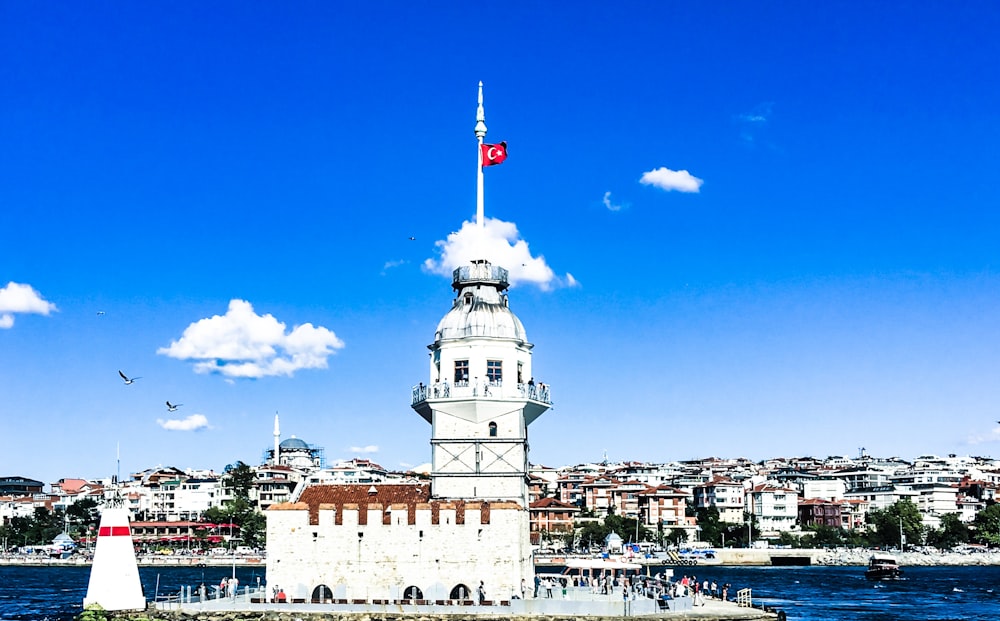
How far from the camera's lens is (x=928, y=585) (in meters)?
97.0

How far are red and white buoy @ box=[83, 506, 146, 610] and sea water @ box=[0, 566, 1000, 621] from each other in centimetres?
1037

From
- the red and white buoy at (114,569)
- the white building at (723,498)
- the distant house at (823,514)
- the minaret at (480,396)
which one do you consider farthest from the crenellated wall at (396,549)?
the distant house at (823,514)

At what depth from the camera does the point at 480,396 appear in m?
52.0

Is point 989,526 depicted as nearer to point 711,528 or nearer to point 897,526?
point 897,526

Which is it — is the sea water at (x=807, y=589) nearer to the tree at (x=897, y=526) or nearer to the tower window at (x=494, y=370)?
the tower window at (x=494, y=370)

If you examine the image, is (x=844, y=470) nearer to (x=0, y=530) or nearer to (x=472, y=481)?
(x=0, y=530)

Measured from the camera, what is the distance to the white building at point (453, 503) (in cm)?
4862

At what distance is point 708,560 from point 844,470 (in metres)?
59.8

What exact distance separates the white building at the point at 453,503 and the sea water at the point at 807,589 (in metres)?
1.74

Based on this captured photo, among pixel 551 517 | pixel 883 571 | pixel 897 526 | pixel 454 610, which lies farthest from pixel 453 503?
pixel 897 526

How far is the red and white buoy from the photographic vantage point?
46.2 metres

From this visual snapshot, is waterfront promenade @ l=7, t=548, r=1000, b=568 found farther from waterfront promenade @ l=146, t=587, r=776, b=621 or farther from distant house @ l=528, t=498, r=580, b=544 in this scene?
waterfront promenade @ l=146, t=587, r=776, b=621

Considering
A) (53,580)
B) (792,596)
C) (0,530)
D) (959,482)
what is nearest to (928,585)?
(792,596)

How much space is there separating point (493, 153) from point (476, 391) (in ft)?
35.5
